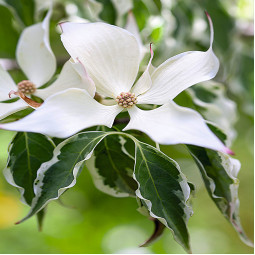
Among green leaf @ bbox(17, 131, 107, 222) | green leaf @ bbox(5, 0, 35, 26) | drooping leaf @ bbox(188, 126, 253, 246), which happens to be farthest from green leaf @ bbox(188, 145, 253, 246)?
green leaf @ bbox(5, 0, 35, 26)

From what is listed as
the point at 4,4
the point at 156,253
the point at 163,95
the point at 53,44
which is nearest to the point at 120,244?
the point at 156,253

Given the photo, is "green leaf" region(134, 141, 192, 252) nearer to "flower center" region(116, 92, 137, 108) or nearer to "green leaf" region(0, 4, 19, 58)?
"flower center" region(116, 92, 137, 108)

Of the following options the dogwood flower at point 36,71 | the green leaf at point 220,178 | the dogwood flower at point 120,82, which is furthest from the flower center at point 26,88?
the green leaf at point 220,178

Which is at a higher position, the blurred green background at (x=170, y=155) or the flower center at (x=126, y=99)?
the flower center at (x=126, y=99)

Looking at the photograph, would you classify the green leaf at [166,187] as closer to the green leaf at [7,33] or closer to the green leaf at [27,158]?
the green leaf at [27,158]

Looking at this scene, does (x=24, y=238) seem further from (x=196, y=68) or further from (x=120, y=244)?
(x=196, y=68)
